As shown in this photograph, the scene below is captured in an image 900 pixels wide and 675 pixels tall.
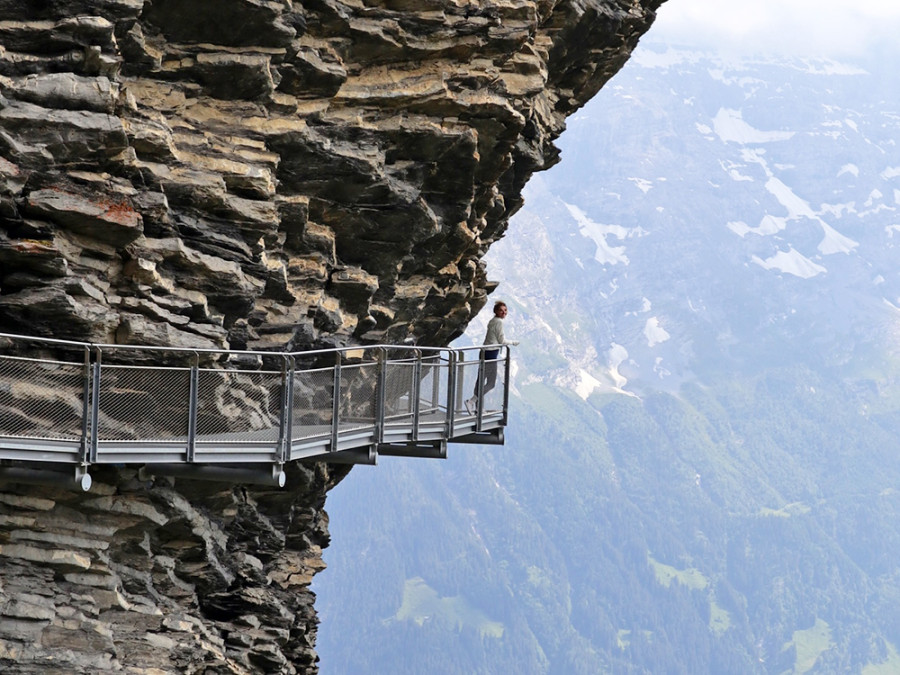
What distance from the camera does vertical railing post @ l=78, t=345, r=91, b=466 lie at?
68.1 ft

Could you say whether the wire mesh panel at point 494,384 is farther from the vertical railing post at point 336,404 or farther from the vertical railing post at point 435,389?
the vertical railing post at point 336,404

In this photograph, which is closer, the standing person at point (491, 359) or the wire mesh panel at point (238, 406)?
the wire mesh panel at point (238, 406)

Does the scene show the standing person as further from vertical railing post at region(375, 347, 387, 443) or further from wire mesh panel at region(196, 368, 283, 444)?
wire mesh panel at region(196, 368, 283, 444)

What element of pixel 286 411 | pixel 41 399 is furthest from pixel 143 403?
pixel 286 411

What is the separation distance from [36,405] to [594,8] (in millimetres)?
15929

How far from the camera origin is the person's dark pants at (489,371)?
28.3 metres

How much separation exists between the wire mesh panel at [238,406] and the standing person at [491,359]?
544 centimetres

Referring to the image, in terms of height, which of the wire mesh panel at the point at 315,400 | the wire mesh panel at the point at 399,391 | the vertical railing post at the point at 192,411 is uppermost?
the vertical railing post at the point at 192,411

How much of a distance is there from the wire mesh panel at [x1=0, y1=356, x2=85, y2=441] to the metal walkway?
1 centimetres

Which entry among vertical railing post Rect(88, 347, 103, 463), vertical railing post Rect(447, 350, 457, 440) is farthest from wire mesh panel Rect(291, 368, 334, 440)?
vertical railing post Rect(88, 347, 103, 463)

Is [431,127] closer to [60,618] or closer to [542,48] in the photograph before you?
[542,48]

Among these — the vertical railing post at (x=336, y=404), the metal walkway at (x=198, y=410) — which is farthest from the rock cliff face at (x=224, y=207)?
the vertical railing post at (x=336, y=404)

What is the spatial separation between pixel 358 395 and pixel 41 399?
5.93m

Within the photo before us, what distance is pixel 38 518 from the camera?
23078mm
